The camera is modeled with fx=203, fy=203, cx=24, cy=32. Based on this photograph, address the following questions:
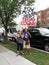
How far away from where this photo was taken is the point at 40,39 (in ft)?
49.8

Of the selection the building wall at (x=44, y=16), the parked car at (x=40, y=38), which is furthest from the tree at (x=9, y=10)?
the building wall at (x=44, y=16)

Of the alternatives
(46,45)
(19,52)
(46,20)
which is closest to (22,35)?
(19,52)

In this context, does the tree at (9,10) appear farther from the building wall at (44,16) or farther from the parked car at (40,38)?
the building wall at (44,16)

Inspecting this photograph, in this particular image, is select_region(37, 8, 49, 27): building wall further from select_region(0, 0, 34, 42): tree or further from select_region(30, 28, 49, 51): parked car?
select_region(30, 28, 49, 51): parked car

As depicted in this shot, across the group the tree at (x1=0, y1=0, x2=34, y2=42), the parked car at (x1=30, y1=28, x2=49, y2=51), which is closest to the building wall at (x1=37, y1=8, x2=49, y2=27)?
the tree at (x1=0, y1=0, x2=34, y2=42)

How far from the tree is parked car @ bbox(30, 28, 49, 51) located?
6.02m

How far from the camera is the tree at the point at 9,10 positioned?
21.7 metres

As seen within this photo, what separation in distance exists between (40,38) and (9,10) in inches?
314

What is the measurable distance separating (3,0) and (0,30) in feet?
25.7

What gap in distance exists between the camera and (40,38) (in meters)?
15.1

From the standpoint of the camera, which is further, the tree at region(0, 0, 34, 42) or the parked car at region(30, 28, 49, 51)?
the tree at region(0, 0, 34, 42)

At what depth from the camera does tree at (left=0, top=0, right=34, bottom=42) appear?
21.7 metres

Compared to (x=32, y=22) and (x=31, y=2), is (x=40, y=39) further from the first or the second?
(x=31, y=2)

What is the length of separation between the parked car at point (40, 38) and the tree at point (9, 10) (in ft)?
19.7
